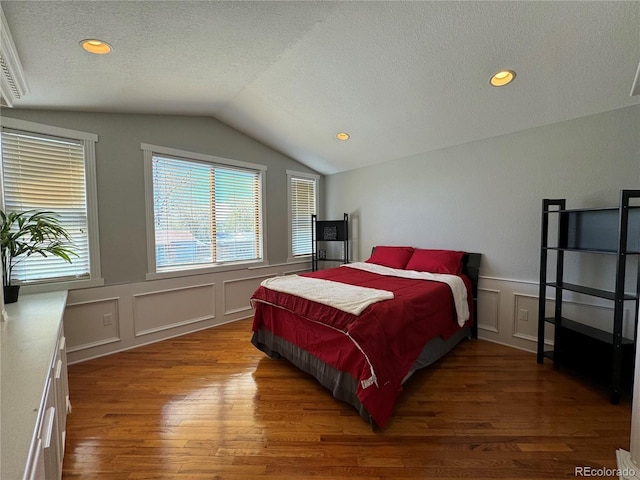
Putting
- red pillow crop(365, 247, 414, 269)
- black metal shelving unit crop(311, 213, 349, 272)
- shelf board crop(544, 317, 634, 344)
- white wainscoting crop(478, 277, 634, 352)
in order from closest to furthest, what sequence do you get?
shelf board crop(544, 317, 634, 344) → white wainscoting crop(478, 277, 634, 352) → red pillow crop(365, 247, 414, 269) → black metal shelving unit crop(311, 213, 349, 272)

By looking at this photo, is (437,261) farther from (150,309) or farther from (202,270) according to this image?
(150,309)

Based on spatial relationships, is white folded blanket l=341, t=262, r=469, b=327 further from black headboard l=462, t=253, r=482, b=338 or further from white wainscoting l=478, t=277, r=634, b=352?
white wainscoting l=478, t=277, r=634, b=352

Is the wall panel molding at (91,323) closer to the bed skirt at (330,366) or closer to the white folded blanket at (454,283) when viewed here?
the bed skirt at (330,366)

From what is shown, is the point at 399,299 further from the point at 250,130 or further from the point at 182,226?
the point at 250,130

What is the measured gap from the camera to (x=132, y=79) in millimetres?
2178

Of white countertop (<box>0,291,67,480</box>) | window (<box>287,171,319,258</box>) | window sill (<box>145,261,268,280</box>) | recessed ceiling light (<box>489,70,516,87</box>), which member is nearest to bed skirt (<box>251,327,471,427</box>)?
window sill (<box>145,261,268,280</box>)

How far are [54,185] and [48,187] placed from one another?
5 cm

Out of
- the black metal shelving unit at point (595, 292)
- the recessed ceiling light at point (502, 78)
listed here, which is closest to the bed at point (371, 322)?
the black metal shelving unit at point (595, 292)

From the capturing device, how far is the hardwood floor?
58.2 inches

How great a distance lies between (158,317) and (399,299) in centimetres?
261

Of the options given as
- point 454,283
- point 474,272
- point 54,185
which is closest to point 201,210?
point 54,185

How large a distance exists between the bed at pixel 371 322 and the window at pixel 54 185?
5.59 ft

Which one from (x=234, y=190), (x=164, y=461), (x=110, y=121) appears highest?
(x=110, y=121)

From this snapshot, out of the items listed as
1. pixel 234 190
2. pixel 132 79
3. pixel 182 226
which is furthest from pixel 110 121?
pixel 234 190
